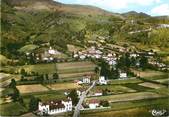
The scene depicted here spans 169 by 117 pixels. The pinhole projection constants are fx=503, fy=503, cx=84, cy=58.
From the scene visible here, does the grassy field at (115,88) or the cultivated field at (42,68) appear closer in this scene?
the cultivated field at (42,68)

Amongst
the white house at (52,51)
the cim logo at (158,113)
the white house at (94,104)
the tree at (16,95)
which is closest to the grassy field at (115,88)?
the white house at (94,104)

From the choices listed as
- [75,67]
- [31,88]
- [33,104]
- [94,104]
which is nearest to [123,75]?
[94,104]

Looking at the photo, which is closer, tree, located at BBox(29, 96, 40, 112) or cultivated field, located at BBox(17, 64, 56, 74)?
tree, located at BBox(29, 96, 40, 112)

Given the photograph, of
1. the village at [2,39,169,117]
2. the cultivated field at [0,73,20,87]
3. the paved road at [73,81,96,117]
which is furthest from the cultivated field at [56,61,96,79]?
the cultivated field at [0,73,20,87]

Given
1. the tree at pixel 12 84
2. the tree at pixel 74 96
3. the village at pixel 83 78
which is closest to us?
the tree at pixel 12 84

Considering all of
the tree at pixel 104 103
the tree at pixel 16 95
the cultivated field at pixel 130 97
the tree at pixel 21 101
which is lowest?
the tree at pixel 104 103

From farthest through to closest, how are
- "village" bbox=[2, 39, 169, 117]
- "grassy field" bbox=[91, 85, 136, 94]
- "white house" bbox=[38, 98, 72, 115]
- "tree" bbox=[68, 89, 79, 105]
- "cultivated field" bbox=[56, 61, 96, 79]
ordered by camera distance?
1. "grassy field" bbox=[91, 85, 136, 94]
2. "cultivated field" bbox=[56, 61, 96, 79]
3. "tree" bbox=[68, 89, 79, 105]
4. "village" bbox=[2, 39, 169, 117]
5. "white house" bbox=[38, 98, 72, 115]

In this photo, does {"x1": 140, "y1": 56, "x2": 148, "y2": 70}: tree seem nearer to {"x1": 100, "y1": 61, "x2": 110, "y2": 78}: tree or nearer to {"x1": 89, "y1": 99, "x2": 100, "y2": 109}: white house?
{"x1": 100, "y1": 61, "x2": 110, "y2": 78}: tree

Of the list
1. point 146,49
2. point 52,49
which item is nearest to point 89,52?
point 52,49

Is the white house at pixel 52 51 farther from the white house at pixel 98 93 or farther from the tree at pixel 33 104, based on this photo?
the white house at pixel 98 93

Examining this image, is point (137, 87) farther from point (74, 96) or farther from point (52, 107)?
point (52, 107)

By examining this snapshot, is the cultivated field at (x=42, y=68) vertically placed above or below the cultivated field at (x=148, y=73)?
above

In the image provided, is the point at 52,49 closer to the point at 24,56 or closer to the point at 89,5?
the point at 24,56
